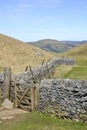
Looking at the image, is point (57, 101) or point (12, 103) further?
point (12, 103)

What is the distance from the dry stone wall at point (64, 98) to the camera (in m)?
19.0

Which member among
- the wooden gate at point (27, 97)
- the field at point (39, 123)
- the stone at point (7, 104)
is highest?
the wooden gate at point (27, 97)

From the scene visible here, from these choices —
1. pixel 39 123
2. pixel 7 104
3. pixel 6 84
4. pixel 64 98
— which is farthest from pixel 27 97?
pixel 39 123

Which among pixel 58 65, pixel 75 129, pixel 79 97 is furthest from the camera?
pixel 58 65

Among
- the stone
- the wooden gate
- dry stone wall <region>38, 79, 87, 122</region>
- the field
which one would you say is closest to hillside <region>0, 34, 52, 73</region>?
the stone

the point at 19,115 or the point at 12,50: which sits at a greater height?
the point at 12,50

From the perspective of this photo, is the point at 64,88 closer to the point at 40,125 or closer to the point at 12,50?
the point at 40,125

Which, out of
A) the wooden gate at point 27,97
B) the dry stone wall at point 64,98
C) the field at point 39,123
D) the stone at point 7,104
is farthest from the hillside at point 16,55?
the field at point 39,123

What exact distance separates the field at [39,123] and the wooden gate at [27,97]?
1.26m

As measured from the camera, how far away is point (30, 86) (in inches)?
883

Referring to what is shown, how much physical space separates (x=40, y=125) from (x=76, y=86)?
2991mm

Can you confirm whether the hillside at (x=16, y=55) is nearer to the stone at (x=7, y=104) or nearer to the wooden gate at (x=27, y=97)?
the stone at (x=7, y=104)

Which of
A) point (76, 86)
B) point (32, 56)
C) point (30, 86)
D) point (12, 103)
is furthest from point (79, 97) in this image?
point (32, 56)

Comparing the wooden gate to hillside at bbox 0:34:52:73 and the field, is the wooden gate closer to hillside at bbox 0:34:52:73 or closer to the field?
the field
